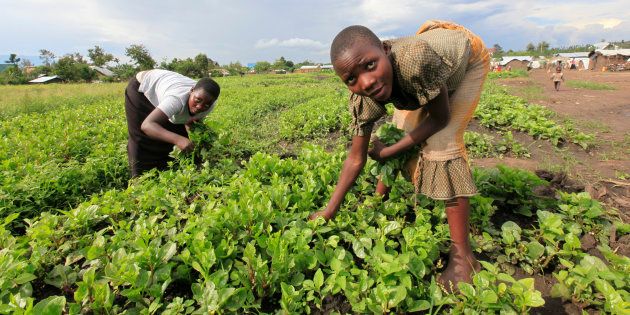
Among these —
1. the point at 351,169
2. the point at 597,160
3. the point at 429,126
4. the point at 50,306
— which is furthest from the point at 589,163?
the point at 50,306

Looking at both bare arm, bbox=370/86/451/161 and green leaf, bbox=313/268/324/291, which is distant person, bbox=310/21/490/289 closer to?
bare arm, bbox=370/86/451/161

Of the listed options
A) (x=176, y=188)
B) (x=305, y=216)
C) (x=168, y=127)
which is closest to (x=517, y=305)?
(x=305, y=216)

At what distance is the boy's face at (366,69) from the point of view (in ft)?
4.87

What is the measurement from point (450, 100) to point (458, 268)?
38.5 inches

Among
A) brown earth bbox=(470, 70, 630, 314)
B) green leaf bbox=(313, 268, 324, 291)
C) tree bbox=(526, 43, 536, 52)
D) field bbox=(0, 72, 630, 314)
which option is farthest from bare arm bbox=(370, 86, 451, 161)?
tree bbox=(526, 43, 536, 52)

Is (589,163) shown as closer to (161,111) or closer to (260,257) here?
(260,257)

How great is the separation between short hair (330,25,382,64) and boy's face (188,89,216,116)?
1.98 m

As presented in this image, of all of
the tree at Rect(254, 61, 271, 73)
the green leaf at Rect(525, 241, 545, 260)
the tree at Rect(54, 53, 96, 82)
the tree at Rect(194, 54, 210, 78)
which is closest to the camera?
the green leaf at Rect(525, 241, 545, 260)

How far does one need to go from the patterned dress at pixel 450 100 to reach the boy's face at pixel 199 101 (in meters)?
1.73

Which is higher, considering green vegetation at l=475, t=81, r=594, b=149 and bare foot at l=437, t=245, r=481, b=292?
green vegetation at l=475, t=81, r=594, b=149

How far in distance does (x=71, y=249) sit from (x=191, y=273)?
2.56 feet

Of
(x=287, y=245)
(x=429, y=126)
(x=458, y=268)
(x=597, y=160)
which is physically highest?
(x=429, y=126)

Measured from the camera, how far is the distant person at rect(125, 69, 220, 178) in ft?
10.6

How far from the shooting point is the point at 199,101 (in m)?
3.23
